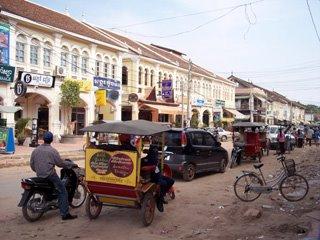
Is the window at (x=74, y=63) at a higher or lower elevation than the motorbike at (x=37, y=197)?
higher

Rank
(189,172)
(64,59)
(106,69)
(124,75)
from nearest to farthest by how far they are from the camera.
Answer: (189,172) < (64,59) < (106,69) < (124,75)

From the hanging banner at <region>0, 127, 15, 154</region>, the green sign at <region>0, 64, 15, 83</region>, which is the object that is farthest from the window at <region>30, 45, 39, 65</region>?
the hanging banner at <region>0, 127, 15, 154</region>

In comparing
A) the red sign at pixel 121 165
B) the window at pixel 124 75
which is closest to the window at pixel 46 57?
the window at pixel 124 75

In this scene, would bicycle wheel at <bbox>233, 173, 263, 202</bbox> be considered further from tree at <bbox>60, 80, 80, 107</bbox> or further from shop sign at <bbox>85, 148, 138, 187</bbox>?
tree at <bbox>60, 80, 80, 107</bbox>

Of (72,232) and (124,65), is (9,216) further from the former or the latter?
(124,65)

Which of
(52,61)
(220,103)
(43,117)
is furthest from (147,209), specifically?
(220,103)

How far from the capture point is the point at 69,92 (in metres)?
30.4

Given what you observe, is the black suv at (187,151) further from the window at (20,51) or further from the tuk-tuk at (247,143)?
the window at (20,51)

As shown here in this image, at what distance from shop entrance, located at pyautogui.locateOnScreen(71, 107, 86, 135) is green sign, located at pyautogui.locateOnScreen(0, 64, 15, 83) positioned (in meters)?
8.50

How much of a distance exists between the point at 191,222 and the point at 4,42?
21.0 m

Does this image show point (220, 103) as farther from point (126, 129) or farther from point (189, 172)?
point (126, 129)

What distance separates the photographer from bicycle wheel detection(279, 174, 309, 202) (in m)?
10.4

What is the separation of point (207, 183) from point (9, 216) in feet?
20.9

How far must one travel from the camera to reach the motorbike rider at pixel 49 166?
26.9 ft
